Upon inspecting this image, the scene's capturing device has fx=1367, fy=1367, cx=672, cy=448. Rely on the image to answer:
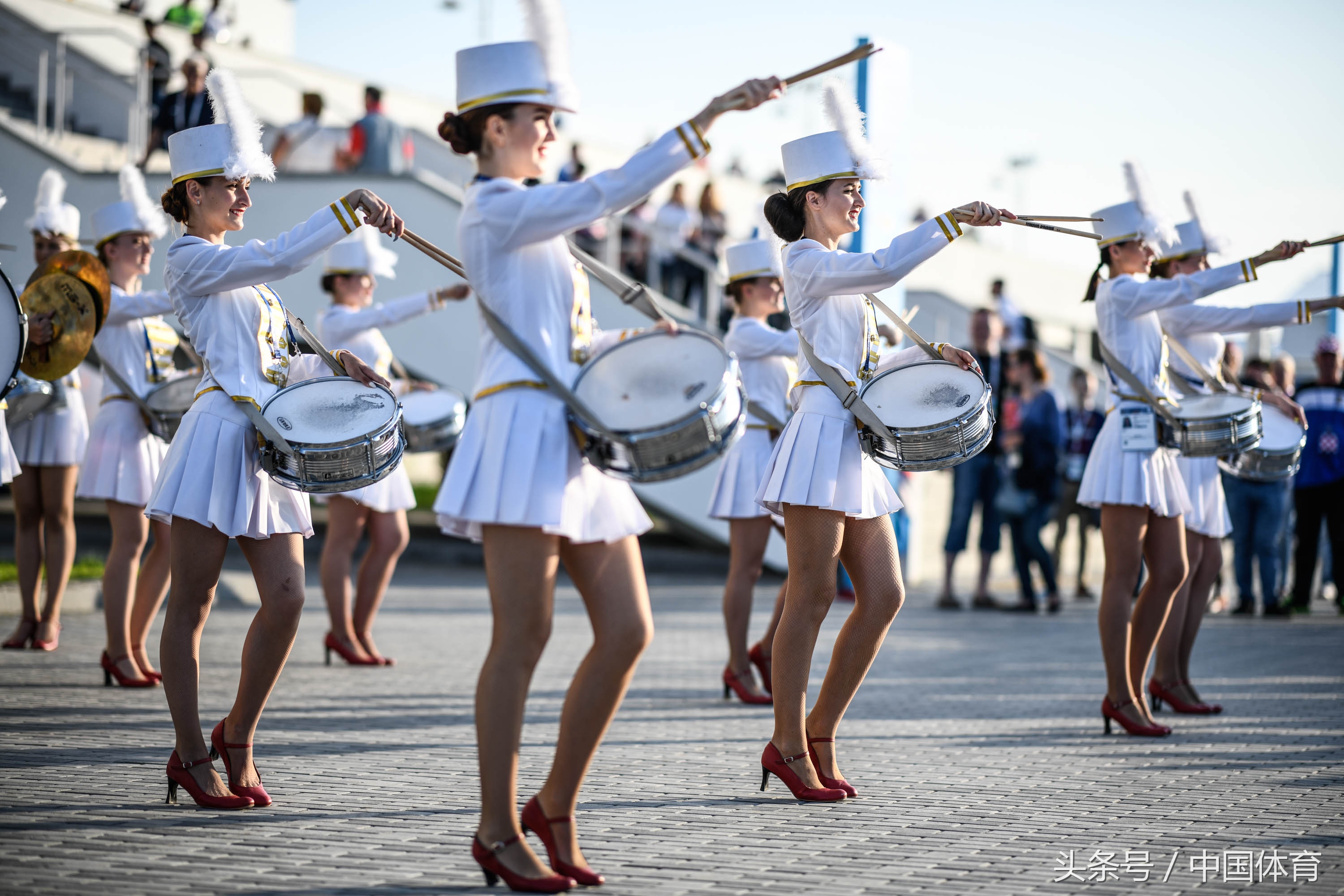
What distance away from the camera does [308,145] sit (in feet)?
50.4

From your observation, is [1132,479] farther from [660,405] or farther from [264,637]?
[264,637]

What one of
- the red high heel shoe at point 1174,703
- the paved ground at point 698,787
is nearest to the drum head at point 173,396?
the paved ground at point 698,787

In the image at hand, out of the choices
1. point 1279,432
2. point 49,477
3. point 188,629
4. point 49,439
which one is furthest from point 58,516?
point 1279,432

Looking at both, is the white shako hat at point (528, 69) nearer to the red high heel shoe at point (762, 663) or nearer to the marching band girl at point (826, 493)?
the marching band girl at point (826, 493)

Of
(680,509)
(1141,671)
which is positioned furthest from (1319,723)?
(680,509)

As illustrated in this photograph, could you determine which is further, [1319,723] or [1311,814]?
[1319,723]

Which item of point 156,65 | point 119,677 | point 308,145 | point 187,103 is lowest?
point 119,677

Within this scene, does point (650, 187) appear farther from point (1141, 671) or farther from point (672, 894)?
point (1141, 671)

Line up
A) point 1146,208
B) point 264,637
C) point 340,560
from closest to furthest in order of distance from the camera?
point 264,637 → point 1146,208 → point 340,560

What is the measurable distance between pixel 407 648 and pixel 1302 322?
5545mm

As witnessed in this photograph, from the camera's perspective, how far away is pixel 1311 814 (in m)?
4.50

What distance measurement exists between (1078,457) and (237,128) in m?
9.95

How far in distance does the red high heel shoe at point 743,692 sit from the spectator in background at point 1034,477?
5363mm

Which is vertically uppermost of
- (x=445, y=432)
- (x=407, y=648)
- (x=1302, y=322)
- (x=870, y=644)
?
(x=1302, y=322)
